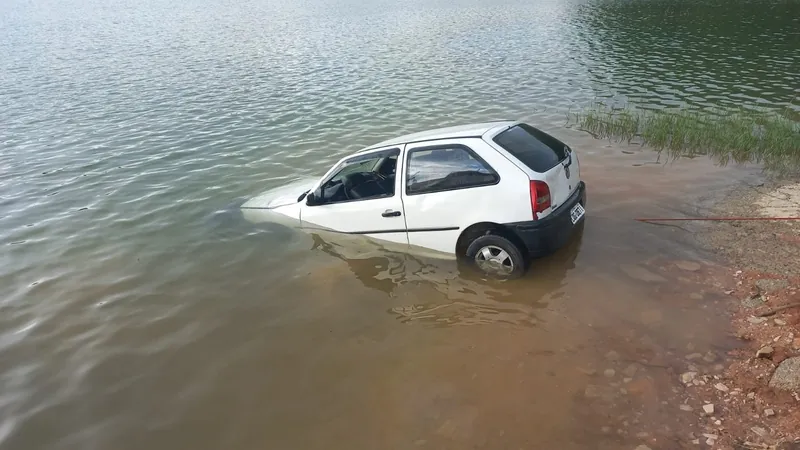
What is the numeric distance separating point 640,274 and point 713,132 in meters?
6.67

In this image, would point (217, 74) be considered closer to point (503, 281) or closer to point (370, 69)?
point (370, 69)

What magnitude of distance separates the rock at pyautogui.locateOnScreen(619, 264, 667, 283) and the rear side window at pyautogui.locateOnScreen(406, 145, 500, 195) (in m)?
1.99

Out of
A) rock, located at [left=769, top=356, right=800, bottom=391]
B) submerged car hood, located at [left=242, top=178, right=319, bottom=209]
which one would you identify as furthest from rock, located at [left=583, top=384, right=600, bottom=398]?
submerged car hood, located at [left=242, top=178, right=319, bottom=209]

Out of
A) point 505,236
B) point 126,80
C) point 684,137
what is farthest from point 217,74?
point 505,236

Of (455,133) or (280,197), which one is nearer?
(455,133)

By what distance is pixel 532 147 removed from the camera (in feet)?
21.6

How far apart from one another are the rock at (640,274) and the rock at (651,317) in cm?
71

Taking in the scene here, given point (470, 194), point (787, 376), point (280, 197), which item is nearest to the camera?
point (787, 376)

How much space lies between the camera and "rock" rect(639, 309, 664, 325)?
5605 millimetres

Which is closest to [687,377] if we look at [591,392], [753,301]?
[591,392]

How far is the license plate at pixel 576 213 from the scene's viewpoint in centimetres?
653

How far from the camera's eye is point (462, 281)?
267 inches

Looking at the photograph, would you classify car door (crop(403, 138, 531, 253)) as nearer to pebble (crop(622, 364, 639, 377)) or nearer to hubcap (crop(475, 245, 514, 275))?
hubcap (crop(475, 245, 514, 275))

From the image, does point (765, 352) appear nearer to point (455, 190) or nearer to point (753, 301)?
point (753, 301)
